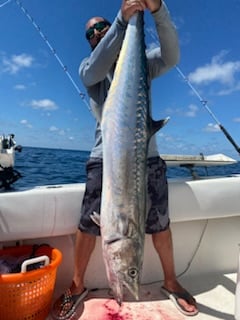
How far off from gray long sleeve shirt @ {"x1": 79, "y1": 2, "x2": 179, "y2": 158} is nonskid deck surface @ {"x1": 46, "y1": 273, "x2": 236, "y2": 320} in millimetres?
913

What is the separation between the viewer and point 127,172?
4.91 ft

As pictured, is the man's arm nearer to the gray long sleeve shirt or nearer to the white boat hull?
the gray long sleeve shirt

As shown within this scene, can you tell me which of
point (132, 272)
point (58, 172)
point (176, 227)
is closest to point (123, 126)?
point (132, 272)

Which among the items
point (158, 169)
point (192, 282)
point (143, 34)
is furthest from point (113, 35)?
point (192, 282)

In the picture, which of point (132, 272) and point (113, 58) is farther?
point (113, 58)

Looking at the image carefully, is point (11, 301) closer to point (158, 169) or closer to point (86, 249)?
point (86, 249)

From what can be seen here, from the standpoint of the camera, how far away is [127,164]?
1.50 metres

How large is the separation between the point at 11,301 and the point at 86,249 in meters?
0.52

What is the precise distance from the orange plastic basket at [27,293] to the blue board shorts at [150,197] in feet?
0.97

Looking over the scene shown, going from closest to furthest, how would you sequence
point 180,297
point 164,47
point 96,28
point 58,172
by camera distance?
point 164,47, point 96,28, point 180,297, point 58,172

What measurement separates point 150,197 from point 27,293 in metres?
0.86

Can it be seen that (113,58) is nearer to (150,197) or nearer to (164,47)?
(164,47)

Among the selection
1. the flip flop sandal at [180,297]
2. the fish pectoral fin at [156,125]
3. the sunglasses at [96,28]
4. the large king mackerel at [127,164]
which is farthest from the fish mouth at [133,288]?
the sunglasses at [96,28]

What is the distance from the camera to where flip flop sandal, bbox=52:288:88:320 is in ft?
6.79
